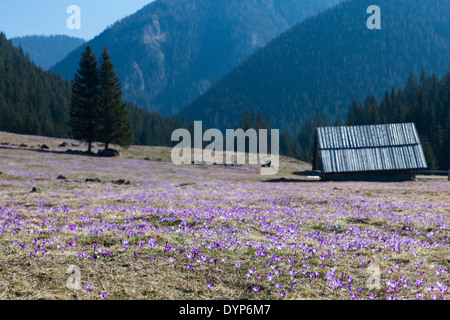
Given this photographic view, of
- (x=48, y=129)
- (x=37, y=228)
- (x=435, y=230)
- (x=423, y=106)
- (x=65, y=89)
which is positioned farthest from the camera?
(x=65, y=89)

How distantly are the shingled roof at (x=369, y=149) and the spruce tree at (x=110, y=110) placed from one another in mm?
32514

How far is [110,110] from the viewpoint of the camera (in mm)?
55594

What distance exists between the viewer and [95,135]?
55094 mm

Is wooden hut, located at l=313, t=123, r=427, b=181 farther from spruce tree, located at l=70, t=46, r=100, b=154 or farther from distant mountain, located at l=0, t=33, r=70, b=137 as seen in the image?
distant mountain, located at l=0, t=33, r=70, b=137

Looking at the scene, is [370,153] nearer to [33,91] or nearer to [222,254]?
[222,254]

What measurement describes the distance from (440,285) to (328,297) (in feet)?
5.94

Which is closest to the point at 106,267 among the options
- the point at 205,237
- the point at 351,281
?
the point at 205,237

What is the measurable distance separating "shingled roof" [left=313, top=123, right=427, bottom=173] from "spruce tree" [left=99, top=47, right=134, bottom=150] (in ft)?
107

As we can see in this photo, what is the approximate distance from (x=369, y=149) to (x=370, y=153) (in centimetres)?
58

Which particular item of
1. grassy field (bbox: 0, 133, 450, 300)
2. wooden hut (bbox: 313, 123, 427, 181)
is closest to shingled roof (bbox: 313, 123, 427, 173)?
wooden hut (bbox: 313, 123, 427, 181)

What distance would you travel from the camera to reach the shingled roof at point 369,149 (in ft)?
123

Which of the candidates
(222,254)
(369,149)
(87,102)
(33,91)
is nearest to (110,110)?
(87,102)

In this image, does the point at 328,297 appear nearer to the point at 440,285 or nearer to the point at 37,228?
the point at 440,285

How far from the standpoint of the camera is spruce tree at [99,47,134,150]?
55.2 m
